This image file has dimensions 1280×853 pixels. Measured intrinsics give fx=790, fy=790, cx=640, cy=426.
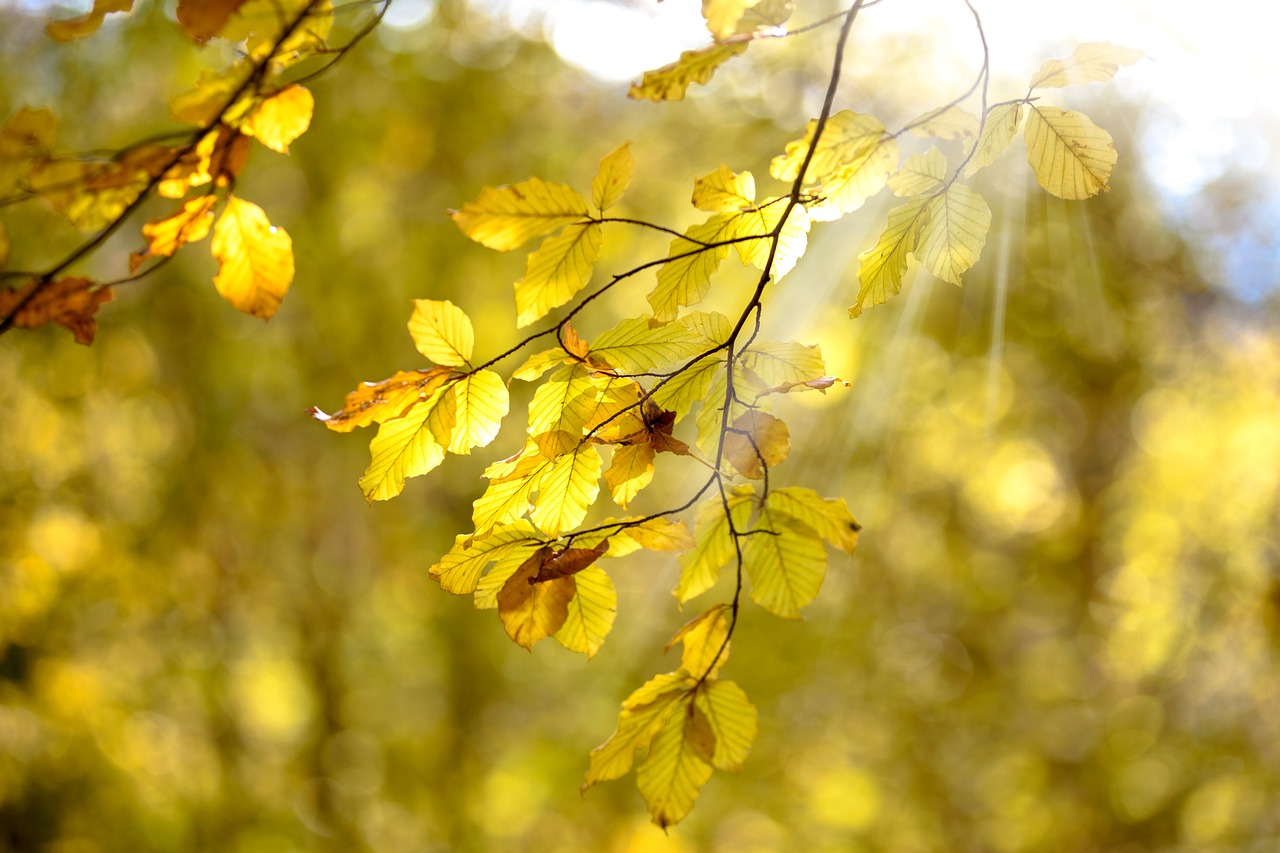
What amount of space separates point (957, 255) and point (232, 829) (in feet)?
12.8

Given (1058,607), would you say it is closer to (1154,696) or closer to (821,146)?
(1154,696)

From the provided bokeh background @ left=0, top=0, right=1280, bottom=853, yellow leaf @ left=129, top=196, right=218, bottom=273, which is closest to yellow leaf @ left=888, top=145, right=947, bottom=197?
yellow leaf @ left=129, top=196, right=218, bottom=273

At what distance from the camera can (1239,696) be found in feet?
10.6

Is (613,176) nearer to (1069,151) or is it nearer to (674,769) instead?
(1069,151)

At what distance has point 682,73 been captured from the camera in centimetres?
53

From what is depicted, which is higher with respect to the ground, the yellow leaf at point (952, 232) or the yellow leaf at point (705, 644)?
the yellow leaf at point (952, 232)

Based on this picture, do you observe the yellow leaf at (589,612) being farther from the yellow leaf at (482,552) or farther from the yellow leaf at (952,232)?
the yellow leaf at (952,232)

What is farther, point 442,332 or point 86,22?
point 442,332

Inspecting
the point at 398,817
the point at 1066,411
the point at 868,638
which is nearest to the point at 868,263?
the point at 868,638

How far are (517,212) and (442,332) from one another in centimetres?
11

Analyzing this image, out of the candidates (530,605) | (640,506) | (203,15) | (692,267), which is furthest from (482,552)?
(640,506)

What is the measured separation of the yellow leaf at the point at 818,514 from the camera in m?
0.62

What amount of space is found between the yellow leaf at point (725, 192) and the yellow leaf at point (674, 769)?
0.41 metres

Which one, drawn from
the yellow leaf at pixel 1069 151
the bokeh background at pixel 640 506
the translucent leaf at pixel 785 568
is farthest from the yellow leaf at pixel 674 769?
the bokeh background at pixel 640 506
